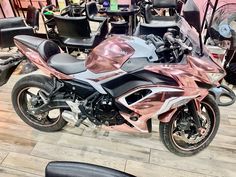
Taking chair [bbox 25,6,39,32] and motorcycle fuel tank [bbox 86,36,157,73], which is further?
chair [bbox 25,6,39,32]

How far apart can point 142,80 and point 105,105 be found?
37cm

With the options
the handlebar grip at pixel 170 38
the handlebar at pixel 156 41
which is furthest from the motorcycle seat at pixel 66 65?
the handlebar grip at pixel 170 38

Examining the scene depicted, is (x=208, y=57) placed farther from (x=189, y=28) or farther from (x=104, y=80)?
(x=104, y=80)

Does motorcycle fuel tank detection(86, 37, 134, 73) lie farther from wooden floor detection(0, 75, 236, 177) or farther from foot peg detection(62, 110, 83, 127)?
wooden floor detection(0, 75, 236, 177)

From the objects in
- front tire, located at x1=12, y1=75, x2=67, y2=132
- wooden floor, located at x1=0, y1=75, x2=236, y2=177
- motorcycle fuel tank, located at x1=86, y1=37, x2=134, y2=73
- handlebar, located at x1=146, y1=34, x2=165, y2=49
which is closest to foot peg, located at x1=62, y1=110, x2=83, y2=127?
front tire, located at x1=12, y1=75, x2=67, y2=132

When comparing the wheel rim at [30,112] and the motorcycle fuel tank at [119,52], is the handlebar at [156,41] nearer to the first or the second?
the motorcycle fuel tank at [119,52]

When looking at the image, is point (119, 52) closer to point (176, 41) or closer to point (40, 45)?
point (176, 41)

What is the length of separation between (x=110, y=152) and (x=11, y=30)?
75.5 inches

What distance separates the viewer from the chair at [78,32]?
2.66m

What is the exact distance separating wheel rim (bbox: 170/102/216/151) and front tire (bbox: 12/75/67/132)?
0.95 m

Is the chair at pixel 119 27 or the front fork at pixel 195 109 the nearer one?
the front fork at pixel 195 109

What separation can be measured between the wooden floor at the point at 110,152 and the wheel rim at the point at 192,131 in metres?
0.10

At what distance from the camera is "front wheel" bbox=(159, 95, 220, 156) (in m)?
1.63

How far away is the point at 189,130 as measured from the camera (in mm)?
1714
